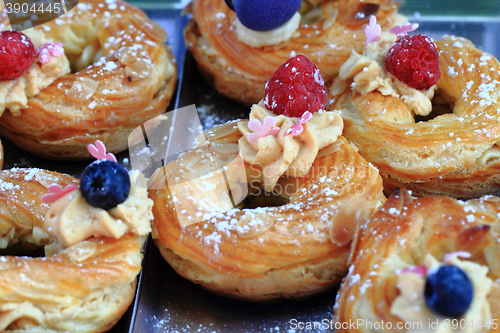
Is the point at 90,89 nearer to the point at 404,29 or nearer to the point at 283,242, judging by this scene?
the point at 283,242

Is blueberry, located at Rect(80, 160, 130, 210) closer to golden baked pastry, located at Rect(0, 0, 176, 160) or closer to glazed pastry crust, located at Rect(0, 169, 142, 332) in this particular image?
glazed pastry crust, located at Rect(0, 169, 142, 332)

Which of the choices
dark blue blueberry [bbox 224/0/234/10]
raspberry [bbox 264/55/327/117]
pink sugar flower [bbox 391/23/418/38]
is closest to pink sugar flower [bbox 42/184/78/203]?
raspberry [bbox 264/55/327/117]

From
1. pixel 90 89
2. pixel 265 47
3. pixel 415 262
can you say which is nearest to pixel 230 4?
pixel 265 47

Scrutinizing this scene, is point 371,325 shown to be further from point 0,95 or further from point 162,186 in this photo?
point 0,95

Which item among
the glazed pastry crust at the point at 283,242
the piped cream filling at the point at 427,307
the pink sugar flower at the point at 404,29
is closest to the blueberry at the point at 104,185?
the glazed pastry crust at the point at 283,242

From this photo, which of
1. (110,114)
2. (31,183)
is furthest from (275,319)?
(110,114)

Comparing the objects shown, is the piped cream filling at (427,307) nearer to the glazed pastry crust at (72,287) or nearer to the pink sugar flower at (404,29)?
the glazed pastry crust at (72,287)
